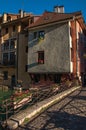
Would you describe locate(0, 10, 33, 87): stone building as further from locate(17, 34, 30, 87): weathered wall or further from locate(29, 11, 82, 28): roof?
locate(29, 11, 82, 28): roof

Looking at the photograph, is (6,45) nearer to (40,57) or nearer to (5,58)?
(5,58)

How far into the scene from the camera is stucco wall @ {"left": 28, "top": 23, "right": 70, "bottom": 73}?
77.8 feet

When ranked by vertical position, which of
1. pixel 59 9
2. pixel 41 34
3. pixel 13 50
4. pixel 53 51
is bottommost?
pixel 53 51

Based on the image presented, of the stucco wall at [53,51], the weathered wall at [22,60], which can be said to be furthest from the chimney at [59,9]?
the weathered wall at [22,60]

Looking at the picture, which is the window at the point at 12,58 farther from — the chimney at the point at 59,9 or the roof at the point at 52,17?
the chimney at the point at 59,9

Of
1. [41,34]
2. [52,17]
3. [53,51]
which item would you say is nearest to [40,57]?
[53,51]

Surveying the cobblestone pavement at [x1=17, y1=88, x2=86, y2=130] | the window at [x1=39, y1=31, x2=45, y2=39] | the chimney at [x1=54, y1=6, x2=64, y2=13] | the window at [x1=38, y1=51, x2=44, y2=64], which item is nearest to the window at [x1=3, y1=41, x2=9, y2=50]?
the window at [x1=39, y1=31, x2=45, y2=39]

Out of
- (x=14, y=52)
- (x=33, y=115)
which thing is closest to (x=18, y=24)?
(x=14, y=52)

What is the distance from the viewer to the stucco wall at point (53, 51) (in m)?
23.7

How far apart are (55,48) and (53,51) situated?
0.49 metres

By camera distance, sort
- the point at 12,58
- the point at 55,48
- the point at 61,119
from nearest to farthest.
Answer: the point at 61,119 → the point at 55,48 → the point at 12,58

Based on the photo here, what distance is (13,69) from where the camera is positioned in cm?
3122

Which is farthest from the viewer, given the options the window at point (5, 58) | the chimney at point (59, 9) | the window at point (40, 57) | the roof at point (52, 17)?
the window at point (5, 58)

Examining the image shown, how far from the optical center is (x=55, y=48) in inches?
965
